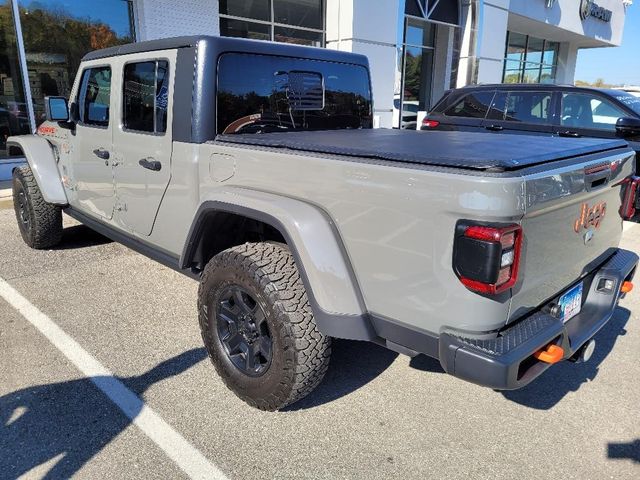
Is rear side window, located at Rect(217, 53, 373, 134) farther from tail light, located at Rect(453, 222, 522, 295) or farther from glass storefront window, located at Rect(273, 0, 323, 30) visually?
glass storefront window, located at Rect(273, 0, 323, 30)

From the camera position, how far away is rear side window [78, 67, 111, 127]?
3.70 m

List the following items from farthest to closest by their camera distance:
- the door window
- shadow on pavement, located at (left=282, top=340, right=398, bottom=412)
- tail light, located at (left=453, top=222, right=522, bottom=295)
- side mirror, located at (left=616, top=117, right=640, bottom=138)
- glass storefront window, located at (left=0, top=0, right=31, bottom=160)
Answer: glass storefront window, located at (left=0, top=0, right=31, bottom=160) → the door window → side mirror, located at (left=616, top=117, right=640, bottom=138) → shadow on pavement, located at (left=282, top=340, right=398, bottom=412) → tail light, located at (left=453, top=222, right=522, bottom=295)

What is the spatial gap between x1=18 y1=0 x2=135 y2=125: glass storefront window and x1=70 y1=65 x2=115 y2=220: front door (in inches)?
222

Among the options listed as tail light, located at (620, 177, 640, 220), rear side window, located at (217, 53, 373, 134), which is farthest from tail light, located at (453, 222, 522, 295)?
rear side window, located at (217, 53, 373, 134)

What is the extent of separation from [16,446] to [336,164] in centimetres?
194

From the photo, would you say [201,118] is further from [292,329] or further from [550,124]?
[550,124]

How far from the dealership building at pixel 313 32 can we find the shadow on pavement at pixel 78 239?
4.21m

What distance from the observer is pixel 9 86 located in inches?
338

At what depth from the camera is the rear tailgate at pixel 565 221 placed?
195 cm

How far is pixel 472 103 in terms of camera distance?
24.2 ft

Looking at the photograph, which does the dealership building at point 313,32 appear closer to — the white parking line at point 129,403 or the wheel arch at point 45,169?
the wheel arch at point 45,169

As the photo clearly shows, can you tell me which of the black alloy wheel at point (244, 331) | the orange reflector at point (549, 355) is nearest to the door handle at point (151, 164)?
the black alloy wheel at point (244, 331)

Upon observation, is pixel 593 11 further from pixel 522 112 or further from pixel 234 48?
pixel 234 48

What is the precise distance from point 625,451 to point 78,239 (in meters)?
5.15
